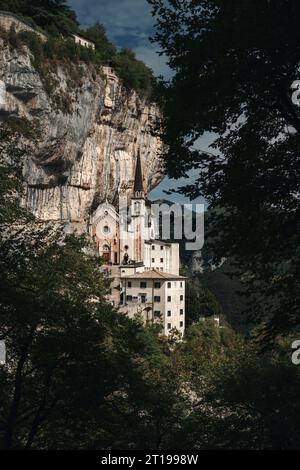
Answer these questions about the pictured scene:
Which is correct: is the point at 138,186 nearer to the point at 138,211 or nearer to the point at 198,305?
the point at 138,211

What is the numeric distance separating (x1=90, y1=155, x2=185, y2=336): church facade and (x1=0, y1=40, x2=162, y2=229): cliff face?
363 cm

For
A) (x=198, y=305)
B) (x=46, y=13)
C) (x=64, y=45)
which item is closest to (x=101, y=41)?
(x=46, y=13)

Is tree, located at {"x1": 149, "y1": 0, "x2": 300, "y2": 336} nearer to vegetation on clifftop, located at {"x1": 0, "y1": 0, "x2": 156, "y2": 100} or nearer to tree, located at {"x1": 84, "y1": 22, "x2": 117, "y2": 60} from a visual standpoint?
vegetation on clifftop, located at {"x1": 0, "y1": 0, "x2": 156, "y2": 100}

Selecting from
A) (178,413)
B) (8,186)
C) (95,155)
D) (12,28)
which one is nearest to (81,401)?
(178,413)

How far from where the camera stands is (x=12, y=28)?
151 ft

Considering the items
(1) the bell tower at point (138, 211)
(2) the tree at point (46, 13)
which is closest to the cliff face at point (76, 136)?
(1) the bell tower at point (138, 211)

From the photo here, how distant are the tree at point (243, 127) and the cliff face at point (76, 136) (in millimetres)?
30411

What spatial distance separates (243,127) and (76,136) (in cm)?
4586

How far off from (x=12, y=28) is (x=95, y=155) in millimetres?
19099

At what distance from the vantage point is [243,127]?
9.43 meters

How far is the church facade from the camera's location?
60125mm

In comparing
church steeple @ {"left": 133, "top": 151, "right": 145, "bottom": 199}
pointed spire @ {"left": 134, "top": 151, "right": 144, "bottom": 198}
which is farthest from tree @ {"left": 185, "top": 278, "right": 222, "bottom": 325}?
pointed spire @ {"left": 134, "top": 151, "right": 144, "bottom": 198}

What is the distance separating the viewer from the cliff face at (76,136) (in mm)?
46375
